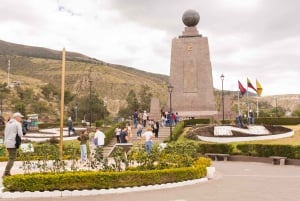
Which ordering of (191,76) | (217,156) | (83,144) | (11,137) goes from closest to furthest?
1. (11,137)
2. (83,144)
3. (217,156)
4. (191,76)

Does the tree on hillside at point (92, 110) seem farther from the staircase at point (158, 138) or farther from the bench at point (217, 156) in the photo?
the bench at point (217, 156)

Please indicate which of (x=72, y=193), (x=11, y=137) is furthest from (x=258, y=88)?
(x=72, y=193)

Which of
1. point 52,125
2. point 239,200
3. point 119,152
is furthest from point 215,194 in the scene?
point 52,125

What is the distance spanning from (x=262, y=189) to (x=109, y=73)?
141m

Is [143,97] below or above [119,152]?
above

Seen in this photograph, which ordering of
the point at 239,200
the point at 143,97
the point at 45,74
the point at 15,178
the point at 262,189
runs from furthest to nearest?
the point at 45,74 < the point at 143,97 < the point at 262,189 < the point at 15,178 < the point at 239,200

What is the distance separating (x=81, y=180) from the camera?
1015 cm

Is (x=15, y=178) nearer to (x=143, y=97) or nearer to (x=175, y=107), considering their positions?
(x=175, y=107)

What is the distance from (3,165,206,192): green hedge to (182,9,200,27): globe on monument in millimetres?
33385

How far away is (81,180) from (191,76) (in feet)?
106

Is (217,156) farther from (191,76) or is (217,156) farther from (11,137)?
(191,76)

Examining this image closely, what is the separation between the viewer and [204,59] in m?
41.8

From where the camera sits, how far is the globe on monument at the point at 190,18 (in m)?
42.9

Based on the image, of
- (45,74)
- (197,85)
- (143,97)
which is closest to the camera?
(197,85)
